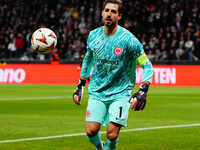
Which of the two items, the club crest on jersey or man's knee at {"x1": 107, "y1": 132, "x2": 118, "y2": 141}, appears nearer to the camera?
man's knee at {"x1": 107, "y1": 132, "x2": 118, "y2": 141}

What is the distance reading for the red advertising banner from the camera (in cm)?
2603

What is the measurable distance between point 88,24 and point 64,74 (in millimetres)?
6923

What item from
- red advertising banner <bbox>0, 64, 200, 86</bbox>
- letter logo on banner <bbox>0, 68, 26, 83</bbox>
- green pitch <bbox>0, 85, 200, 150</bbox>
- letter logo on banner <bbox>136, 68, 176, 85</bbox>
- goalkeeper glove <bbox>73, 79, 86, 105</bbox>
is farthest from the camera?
letter logo on banner <bbox>0, 68, 26, 83</bbox>

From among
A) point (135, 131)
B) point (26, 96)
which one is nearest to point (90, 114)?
point (135, 131)

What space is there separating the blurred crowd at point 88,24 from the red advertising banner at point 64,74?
175 centimetres

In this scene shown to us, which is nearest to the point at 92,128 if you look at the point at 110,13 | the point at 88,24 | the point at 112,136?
the point at 112,136

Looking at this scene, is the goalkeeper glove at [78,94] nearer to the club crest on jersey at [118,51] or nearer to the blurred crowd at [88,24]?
the club crest on jersey at [118,51]

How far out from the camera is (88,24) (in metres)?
34.1

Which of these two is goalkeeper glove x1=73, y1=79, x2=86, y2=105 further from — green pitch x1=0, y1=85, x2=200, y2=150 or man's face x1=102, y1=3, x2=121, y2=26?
green pitch x1=0, y1=85, x2=200, y2=150

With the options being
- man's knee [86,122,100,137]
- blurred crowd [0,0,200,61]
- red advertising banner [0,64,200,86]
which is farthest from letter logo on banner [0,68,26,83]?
man's knee [86,122,100,137]

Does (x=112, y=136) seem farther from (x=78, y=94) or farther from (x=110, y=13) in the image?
(x=110, y=13)

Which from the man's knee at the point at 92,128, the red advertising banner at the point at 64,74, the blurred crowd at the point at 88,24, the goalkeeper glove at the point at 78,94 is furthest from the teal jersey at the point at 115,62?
the blurred crowd at the point at 88,24

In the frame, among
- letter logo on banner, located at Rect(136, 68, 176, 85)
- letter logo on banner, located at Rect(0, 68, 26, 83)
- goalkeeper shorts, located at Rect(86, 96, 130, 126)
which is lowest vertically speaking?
letter logo on banner, located at Rect(0, 68, 26, 83)

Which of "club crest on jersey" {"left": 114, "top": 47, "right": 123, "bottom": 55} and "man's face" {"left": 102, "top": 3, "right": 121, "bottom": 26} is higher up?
"man's face" {"left": 102, "top": 3, "right": 121, "bottom": 26}
